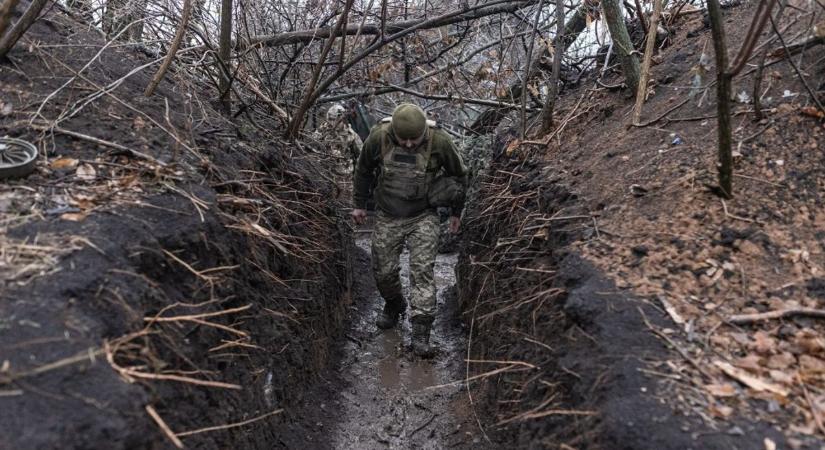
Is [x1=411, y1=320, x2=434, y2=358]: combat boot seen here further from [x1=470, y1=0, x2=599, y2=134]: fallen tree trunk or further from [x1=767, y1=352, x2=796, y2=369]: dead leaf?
[x1=767, y1=352, x2=796, y2=369]: dead leaf

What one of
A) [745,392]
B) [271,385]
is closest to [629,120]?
[745,392]

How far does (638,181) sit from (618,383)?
1.85 meters

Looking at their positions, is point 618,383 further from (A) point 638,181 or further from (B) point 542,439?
(A) point 638,181

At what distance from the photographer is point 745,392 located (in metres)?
2.32

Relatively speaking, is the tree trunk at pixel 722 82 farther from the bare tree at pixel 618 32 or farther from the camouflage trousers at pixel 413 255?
the camouflage trousers at pixel 413 255

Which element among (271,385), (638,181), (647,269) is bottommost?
(271,385)

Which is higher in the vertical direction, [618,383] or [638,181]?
[638,181]

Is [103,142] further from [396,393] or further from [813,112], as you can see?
[813,112]

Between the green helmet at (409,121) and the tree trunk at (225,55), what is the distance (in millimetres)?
1510

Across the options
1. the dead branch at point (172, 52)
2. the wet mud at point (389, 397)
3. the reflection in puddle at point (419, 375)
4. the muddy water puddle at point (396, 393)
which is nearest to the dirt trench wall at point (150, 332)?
the wet mud at point (389, 397)

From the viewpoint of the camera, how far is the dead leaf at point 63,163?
10.3ft

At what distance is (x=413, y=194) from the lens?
18.0 ft

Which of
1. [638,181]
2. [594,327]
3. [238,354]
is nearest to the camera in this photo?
[594,327]

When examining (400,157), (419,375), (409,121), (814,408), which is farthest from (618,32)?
(814,408)
